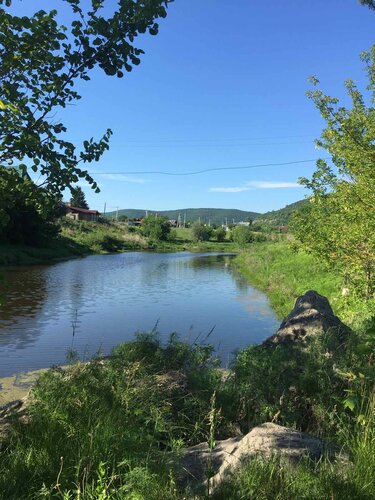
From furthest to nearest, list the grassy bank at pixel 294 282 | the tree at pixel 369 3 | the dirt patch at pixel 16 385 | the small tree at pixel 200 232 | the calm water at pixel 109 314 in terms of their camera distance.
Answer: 1. the small tree at pixel 200 232
2. the grassy bank at pixel 294 282
3. the calm water at pixel 109 314
4. the dirt patch at pixel 16 385
5. the tree at pixel 369 3

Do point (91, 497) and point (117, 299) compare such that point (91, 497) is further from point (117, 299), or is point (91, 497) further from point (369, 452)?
point (117, 299)

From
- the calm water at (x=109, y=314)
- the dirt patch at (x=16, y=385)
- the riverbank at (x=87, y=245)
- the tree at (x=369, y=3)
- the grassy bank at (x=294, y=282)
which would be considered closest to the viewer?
the tree at (x=369, y=3)

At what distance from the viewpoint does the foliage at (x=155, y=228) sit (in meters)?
128

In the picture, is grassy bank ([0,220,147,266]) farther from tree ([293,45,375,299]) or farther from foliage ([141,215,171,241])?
tree ([293,45,375,299])

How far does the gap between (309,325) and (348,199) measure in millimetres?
3279

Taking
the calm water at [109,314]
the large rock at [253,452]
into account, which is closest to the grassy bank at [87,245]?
the calm water at [109,314]

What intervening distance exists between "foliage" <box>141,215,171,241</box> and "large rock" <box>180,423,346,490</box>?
395 feet

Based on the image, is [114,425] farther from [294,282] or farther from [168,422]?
[294,282]

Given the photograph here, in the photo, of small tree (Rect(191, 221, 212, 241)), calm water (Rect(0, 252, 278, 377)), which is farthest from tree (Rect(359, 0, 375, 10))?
small tree (Rect(191, 221, 212, 241))

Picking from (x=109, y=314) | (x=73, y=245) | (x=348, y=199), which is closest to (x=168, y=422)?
(x=348, y=199)

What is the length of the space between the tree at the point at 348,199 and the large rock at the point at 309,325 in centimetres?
176

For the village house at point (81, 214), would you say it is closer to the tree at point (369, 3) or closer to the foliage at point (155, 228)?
the foliage at point (155, 228)

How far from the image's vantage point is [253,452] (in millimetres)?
3969

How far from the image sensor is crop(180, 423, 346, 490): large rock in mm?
3807
